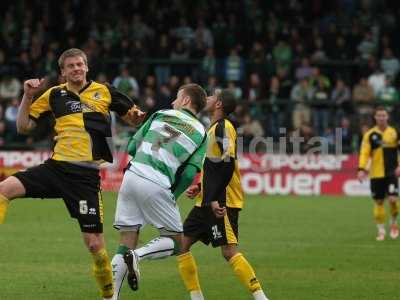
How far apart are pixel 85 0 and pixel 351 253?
21569 millimetres

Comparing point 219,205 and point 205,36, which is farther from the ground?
point 205,36

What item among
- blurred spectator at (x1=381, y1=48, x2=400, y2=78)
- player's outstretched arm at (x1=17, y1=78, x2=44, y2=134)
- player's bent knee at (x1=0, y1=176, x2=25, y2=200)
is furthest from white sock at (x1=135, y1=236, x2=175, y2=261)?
blurred spectator at (x1=381, y1=48, x2=400, y2=78)

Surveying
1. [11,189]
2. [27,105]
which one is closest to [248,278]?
[11,189]

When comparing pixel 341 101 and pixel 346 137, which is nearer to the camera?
pixel 346 137

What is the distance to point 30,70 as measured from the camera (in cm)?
3155

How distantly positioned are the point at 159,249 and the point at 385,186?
987cm

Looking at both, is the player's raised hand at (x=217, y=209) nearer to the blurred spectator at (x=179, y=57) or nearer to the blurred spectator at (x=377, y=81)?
the blurred spectator at (x=377, y=81)

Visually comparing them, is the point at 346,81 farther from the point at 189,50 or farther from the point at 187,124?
the point at 187,124

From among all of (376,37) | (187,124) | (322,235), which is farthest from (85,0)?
(187,124)

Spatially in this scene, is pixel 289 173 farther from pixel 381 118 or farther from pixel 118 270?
pixel 118 270

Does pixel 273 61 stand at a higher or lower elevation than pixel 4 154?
higher

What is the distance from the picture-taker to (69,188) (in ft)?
32.7

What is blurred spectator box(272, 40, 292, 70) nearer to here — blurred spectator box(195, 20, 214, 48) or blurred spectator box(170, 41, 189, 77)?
blurred spectator box(195, 20, 214, 48)

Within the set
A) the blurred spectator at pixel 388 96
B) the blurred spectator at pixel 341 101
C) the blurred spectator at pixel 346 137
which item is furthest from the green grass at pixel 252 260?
the blurred spectator at pixel 388 96
